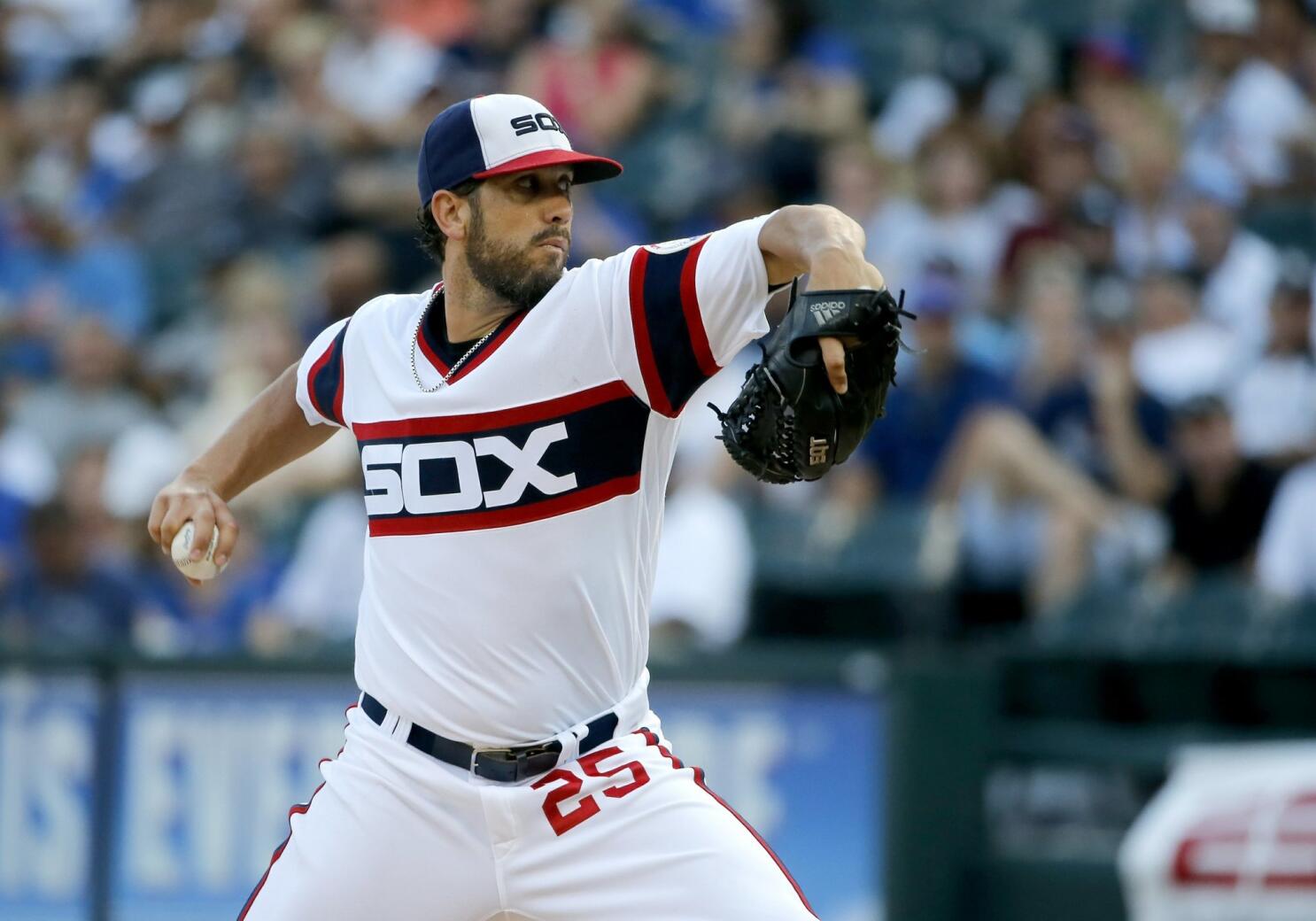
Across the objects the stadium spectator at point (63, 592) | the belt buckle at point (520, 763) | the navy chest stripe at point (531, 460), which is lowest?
the stadium spectator at point (63, 592)

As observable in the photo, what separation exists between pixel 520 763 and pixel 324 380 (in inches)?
42.0

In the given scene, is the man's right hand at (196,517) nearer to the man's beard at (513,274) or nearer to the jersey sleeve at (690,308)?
the man's beard at (513,274)

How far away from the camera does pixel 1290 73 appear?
10695mm

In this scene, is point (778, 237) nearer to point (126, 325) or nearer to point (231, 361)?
point (231, 361)

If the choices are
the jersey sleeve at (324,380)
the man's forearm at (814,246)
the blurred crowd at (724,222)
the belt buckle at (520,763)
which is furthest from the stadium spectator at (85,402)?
the man's forearm at (814,246)

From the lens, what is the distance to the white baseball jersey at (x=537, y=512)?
415 cm

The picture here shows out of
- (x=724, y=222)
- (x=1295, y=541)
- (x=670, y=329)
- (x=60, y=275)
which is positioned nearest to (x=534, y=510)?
(x=670, y=329)

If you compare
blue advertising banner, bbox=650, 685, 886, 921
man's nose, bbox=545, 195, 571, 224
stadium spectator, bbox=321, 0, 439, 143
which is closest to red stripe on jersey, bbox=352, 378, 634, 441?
man's nose, bbox=545, 195, 571, 224

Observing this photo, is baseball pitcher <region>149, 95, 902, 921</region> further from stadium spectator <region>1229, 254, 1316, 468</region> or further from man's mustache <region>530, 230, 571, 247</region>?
stadium spectator <region>1229, 254, 1316, 468</region>

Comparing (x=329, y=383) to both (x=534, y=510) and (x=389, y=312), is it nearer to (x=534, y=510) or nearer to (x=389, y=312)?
(x=389, y=312)

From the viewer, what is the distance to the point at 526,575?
419 cm

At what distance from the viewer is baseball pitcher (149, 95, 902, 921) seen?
404 cm

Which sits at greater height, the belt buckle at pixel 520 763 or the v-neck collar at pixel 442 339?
the v-neck collar at pixel 442 339

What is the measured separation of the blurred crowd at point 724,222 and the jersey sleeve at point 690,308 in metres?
4.34
